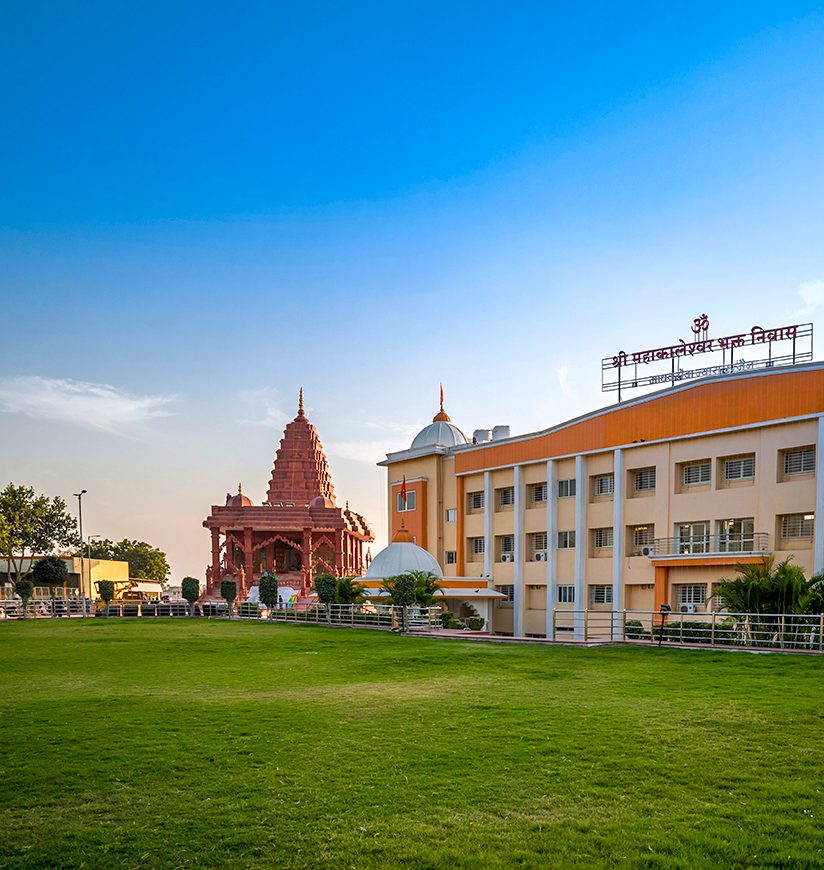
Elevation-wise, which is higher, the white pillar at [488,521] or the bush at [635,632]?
the white pillar at [488,521]

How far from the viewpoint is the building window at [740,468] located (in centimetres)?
3488

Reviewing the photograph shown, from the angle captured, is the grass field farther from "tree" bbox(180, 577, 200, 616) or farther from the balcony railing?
"tree" bbox(180, 577, 200, 616)

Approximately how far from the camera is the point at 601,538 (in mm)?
41844

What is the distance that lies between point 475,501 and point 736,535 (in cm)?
1826

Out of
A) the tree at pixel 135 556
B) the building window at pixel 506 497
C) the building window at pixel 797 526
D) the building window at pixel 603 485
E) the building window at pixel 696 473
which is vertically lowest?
the tree at pixel 135 556

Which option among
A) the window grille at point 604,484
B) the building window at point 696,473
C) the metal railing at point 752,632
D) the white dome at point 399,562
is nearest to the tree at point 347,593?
the white dome at point 399,562

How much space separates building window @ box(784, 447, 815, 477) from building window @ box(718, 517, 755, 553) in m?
2.64

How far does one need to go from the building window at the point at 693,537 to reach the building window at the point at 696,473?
1.93 m

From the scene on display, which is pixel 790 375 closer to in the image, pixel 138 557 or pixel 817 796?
pixel 817 796

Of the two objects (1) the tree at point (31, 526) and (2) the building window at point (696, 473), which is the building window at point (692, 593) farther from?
(1) the tree at point (31, 526)

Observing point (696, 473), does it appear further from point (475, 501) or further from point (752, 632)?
point (475, 501)

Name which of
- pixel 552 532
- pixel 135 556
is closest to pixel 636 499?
pixel 552 532

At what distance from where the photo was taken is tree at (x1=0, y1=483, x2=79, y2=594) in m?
66.4

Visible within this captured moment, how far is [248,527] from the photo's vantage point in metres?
74.9
